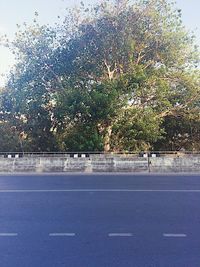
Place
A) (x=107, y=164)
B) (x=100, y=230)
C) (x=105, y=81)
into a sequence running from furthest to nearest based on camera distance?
(x=105, y=81) → (x=107, y=164) → (x=100, y=230)

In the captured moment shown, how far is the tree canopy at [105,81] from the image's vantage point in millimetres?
29812

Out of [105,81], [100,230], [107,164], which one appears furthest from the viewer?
[105,81]

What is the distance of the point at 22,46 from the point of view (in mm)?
33562

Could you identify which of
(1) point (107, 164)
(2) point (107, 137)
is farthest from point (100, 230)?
(2) point (107, 137)

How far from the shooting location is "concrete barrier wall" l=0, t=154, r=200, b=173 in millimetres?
21156

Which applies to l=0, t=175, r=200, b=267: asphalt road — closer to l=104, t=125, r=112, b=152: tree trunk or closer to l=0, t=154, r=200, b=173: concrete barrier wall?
l=0, t=154, r=200, b=173: concrete barrier wall

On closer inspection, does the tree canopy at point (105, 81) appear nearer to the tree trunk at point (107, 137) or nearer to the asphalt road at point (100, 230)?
the tree trunk at point (107, 137)

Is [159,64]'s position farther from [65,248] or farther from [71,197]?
[65,248]

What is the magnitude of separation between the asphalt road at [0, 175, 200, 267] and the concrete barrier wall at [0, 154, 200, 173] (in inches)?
389

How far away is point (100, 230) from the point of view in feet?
22.0

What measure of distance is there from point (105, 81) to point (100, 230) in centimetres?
2474

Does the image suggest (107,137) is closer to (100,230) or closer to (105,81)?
(105,81)

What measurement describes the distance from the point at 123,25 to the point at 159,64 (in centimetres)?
536

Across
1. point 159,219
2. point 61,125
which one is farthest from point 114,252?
point 61,125
